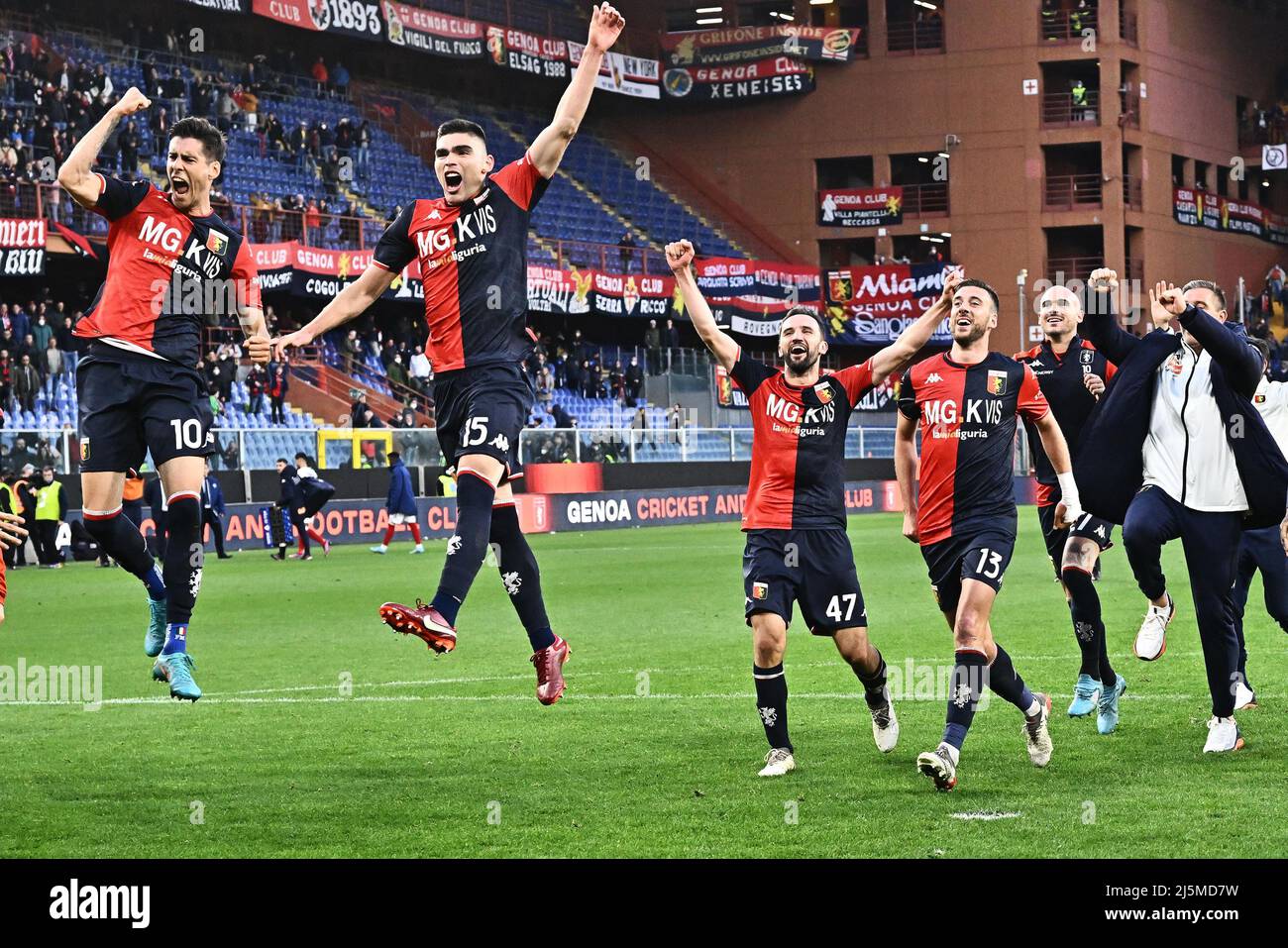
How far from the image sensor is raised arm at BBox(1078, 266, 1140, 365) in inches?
397

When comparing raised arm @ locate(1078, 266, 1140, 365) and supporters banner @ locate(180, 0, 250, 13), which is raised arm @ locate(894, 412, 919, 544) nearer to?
raised arm @ locate(1078, 266, 1140, 365)

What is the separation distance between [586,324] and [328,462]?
1909 centimetres

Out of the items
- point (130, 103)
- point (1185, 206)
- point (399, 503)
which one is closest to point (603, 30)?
point (130, 103)

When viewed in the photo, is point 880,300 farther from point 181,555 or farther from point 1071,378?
point 181,555

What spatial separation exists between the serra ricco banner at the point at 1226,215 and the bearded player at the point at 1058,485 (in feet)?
174

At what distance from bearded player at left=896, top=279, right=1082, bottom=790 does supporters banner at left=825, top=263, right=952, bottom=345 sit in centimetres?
4711

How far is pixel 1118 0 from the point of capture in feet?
198

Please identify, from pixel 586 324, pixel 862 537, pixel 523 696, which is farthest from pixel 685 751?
pixel 586 324

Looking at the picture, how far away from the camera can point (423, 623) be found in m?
7.51

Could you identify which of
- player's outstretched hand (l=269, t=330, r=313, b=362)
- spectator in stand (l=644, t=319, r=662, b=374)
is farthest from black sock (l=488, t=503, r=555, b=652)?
spectator in stand (l=644, t=319, r=662, b=374)

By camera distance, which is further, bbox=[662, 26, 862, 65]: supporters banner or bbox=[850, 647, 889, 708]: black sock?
bbox=[662, 26, 862, 65]: supporters banner

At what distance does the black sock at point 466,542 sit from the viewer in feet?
25.9

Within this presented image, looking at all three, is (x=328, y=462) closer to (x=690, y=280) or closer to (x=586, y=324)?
(x=586, y=324)

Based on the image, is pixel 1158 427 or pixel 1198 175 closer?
pixel 1158 427
